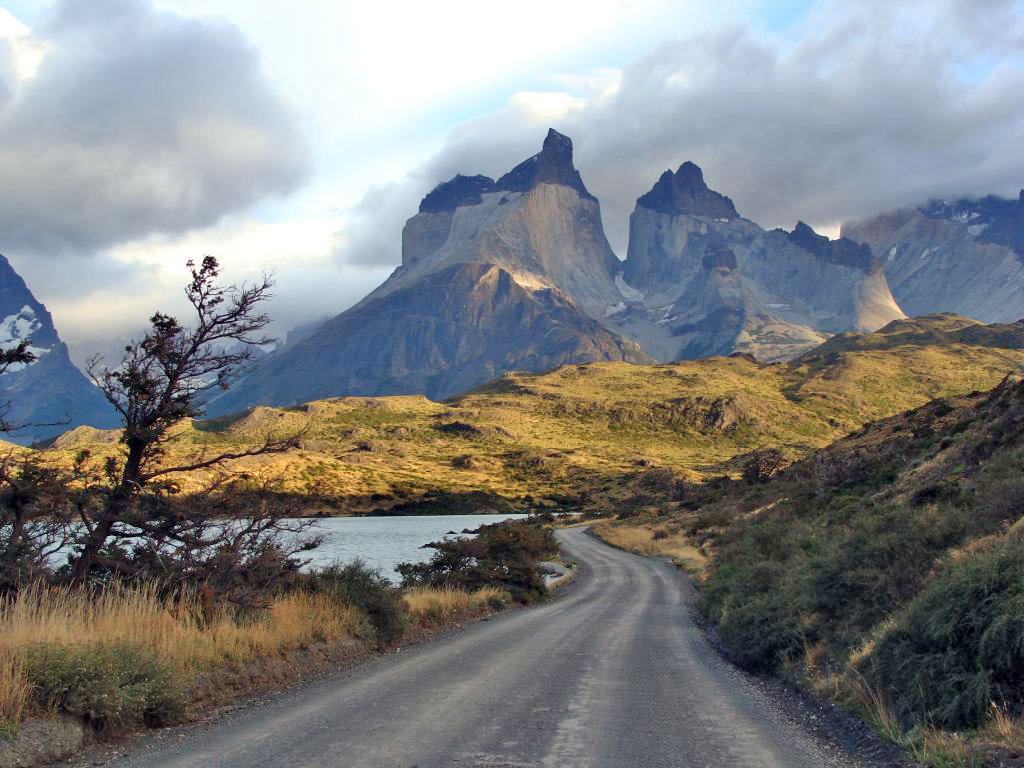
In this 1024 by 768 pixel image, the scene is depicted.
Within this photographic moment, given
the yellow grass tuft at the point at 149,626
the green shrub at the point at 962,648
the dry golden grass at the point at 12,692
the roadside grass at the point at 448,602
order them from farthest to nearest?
the roadside grass at the point at 448,602 → the yellow grass tuft at the point at 149,626 → the green shrub at the point at 962,648 → the dry golden grass at the point at 12,692

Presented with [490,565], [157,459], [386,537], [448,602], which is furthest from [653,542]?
[157,459]

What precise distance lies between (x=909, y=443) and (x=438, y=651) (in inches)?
1561

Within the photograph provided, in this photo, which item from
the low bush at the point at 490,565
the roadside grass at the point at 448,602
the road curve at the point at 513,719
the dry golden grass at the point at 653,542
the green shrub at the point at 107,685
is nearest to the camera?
the road curve at the point at 513,719

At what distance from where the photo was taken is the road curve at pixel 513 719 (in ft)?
26.5

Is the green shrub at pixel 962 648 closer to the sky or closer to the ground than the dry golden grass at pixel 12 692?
closer to the ground

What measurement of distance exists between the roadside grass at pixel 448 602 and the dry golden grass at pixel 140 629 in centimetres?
705

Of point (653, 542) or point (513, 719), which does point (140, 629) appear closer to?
point (513, 719)

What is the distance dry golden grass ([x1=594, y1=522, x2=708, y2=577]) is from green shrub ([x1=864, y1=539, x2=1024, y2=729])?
3771cm

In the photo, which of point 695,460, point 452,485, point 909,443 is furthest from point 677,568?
point 695,460

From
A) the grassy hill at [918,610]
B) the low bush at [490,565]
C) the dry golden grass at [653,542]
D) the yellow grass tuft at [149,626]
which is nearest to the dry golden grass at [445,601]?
the low bush at [490,565]

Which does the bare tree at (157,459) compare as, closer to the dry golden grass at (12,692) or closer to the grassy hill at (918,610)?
the dry golden grass at (12,692)

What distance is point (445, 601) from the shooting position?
24.1 meters

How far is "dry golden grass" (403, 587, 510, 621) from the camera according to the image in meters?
21.8

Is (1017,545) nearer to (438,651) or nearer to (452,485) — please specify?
(438,651)
